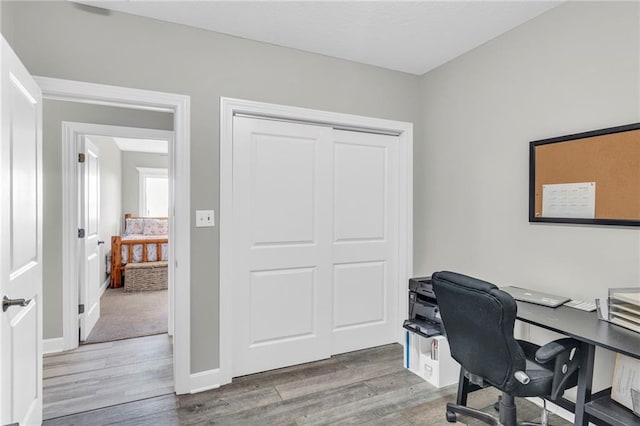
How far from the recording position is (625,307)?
1.61 metres

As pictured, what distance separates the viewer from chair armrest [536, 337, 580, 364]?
155 centimetres

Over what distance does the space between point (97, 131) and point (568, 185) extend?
12.1ft

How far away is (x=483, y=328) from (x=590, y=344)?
462 mm

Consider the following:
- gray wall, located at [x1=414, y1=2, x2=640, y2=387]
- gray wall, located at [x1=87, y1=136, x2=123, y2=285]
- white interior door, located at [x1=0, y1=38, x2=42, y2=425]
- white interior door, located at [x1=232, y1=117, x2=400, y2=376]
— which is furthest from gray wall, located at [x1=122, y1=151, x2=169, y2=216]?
gray wall, located at [x1=414, y1=2, x2=640, y2=387]

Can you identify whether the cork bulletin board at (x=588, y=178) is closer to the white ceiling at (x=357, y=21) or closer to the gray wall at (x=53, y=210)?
the white ceiling at (x=357, y=21)

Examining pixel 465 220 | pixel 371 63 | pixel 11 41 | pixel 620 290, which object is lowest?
pixel 620 290

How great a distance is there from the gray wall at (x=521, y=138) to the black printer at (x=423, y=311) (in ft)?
1.40

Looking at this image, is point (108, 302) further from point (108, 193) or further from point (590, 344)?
point (590, 344)

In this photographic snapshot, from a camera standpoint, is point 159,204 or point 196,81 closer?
point 196,81

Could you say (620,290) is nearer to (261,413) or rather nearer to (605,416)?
(605,416)

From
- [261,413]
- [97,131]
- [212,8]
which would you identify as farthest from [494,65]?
[97,131]

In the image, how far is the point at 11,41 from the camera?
1.98 m

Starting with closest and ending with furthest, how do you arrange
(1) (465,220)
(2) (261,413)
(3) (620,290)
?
1. (3) (620,290)
2. (2) (261,413)
3. (1) (465,220)

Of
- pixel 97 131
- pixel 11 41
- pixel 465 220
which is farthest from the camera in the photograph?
pixel 97 131
